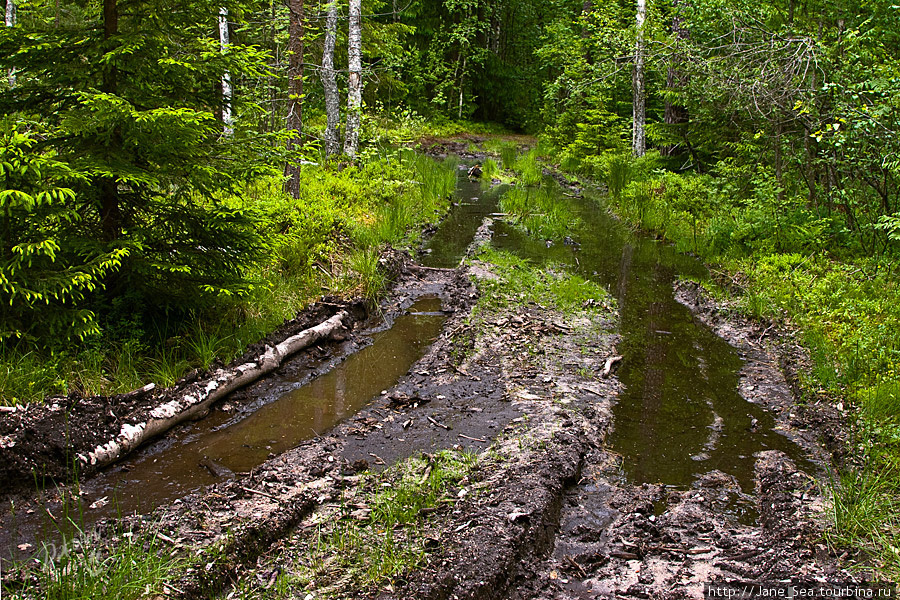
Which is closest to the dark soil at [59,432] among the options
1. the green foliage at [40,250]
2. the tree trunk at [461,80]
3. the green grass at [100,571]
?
the green foliage at [40,250]

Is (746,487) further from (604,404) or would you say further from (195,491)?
(195,491)

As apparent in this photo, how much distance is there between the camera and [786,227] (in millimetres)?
9547

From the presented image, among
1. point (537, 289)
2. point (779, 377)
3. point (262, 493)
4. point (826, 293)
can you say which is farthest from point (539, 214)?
point (262, 493)

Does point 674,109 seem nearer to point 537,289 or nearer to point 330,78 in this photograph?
point 330,78

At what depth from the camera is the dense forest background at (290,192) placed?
489cm

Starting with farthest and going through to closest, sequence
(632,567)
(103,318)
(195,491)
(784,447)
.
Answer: (103,318)
(784,447)
(195,491)
(632,567)

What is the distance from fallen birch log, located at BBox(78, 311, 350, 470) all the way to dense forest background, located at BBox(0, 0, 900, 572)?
1.00ft

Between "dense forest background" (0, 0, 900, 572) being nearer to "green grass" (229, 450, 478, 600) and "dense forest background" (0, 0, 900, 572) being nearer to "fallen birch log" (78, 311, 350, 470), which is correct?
"fallen birch log" (78, 311, 350, 470)

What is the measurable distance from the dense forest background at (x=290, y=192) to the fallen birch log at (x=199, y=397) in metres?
0.30

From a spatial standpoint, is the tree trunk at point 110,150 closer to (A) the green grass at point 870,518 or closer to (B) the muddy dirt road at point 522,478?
(B) the muddy dirt road at point 522,478

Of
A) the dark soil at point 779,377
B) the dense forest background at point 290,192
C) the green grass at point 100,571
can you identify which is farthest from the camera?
the dark soil at point 779,377

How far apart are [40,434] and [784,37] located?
10868 mm

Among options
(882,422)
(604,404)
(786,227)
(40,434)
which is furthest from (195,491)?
(786,227)

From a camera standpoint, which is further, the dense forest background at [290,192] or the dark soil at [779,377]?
the dark soil at [779,377]
